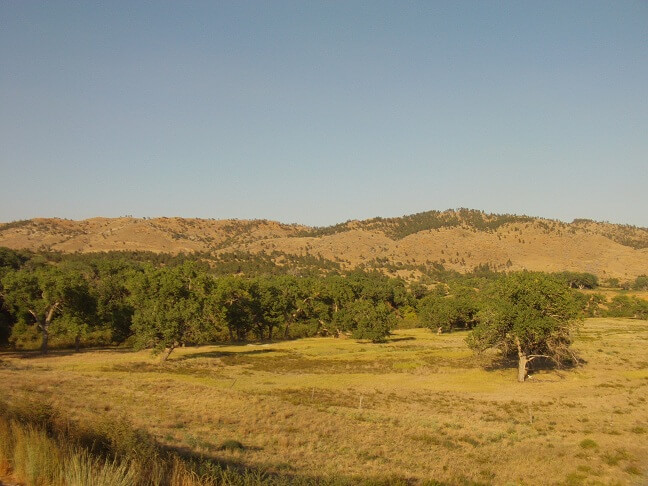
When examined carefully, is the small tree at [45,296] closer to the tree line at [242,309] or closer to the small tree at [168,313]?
the tree line at [242,309]

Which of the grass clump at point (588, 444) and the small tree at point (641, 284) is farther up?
the small tree at point (641, 284)

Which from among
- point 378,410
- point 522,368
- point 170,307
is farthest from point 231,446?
point 170,307

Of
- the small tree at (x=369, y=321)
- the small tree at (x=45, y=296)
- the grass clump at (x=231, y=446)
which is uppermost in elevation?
the small tree at (x=45, y=296)

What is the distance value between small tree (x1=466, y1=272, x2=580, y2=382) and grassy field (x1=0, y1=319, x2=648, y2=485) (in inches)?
145

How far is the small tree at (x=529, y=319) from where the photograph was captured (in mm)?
49219

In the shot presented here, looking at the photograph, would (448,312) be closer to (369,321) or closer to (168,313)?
(369,321)

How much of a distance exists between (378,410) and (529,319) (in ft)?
77.5

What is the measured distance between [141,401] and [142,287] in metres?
41.9

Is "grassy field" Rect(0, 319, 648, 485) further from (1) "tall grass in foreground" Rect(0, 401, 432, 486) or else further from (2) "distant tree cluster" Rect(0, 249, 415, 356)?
(1) "tall grass in foreground" Rect(0, 401, 432, 486)

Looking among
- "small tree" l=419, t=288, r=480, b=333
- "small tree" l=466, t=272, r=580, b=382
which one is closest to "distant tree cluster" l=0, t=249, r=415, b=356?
"small tree" l=419, t=288, r=480, b=333

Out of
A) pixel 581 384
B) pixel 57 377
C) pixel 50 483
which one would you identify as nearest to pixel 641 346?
pixel 581 384

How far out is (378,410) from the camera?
34.7 meters

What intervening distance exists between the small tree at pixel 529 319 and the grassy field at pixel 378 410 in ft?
12.1

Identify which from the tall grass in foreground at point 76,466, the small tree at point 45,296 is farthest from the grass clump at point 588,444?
the small tree at point 45,296
